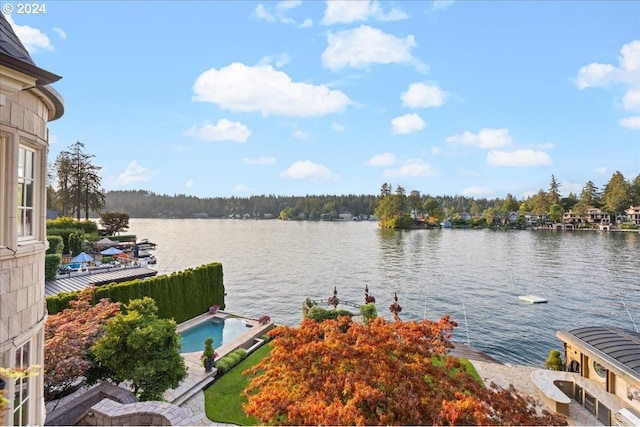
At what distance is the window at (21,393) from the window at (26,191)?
1.84m

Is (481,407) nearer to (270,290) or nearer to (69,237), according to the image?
(270,290)

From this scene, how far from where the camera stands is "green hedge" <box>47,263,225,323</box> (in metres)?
16.3

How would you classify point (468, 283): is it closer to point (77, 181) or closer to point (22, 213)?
point (22, 213)

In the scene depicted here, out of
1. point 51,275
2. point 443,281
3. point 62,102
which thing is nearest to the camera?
point 62,102

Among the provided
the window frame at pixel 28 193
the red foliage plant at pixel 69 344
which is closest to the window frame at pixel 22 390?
the window frame at pixel 28 193

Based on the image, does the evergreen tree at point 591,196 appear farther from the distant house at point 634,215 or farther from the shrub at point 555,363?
the shrub at point 555,363

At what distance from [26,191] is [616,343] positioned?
1714cm

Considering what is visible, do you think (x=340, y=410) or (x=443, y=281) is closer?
(x=340, y=410)

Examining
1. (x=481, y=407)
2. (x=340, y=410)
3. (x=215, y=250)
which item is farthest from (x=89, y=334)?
(x=215, y=250)

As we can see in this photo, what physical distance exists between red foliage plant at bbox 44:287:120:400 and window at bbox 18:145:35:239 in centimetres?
566

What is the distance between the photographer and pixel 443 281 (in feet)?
121

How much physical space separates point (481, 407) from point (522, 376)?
11492 millimetres

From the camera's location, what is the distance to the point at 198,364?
15.0m

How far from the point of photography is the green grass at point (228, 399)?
439 inches
